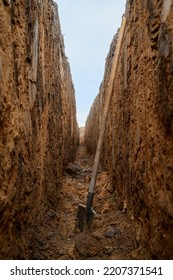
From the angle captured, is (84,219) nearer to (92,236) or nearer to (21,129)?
(92,236)

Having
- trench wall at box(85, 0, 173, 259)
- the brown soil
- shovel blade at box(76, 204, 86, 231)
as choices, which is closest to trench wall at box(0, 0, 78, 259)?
the brown soil

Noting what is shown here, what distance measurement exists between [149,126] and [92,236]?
1.35 m

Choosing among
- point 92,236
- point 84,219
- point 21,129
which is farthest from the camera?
point 84,219

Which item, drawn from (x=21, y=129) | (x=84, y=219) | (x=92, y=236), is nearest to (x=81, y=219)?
(x=84, y=219)

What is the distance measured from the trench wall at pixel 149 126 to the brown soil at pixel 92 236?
176mm

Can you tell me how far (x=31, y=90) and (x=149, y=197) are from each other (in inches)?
56.4

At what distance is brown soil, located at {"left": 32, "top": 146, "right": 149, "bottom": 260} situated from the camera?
2.71m

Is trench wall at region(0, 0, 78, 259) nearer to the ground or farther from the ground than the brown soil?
farther from the ground

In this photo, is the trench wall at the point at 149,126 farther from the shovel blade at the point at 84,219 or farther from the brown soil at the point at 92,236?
the shovel blade at the point at 84,219

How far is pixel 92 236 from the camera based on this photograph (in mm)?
2959

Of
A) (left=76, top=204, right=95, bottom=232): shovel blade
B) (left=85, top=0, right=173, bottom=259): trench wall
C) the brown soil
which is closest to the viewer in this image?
(left=85, top=0, right=173, bottom=259): trench wall

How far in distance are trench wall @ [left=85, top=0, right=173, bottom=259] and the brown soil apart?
0.58ft

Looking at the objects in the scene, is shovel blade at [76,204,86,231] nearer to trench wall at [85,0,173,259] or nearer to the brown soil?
the brown soil
